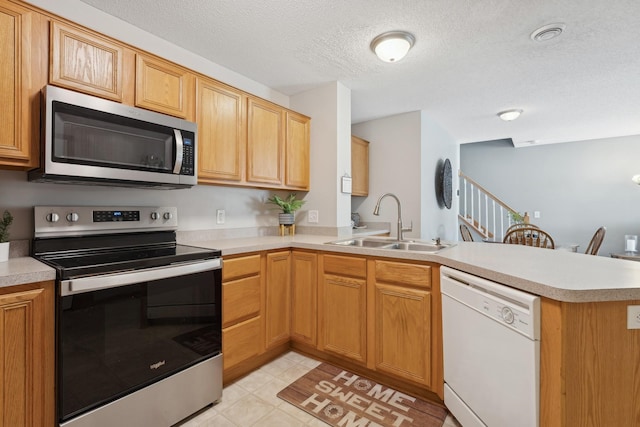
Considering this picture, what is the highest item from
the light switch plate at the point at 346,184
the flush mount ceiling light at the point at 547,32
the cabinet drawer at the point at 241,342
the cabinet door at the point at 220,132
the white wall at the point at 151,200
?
the flush mount ceiling light at the point at 547,32

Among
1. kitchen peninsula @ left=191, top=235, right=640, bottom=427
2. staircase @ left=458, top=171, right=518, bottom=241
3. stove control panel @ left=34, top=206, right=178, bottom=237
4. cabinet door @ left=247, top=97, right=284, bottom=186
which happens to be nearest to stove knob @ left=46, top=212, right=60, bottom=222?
stove control panel @ left=34, top=206, right=178, bottom=237

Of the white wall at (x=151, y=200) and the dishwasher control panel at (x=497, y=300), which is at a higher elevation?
the white wall at (x=151, y=200)

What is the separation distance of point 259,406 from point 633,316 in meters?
1.78

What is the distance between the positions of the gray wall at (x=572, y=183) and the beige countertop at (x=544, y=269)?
4.26m

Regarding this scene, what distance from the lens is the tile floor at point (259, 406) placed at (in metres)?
1.61

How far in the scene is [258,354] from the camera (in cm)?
211

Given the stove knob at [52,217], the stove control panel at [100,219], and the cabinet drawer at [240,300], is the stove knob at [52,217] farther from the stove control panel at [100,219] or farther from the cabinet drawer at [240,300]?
the cabinet drawer at [240,300]

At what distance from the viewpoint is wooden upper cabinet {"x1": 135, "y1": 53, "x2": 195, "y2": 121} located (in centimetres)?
179

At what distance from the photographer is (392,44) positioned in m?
2.09

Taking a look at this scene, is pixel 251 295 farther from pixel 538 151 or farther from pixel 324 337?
pixel 538 151

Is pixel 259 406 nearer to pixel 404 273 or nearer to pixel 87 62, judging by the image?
pixel 404 273

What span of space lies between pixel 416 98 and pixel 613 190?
181 inches

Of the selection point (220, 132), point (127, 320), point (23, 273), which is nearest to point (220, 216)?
point (220, 132)

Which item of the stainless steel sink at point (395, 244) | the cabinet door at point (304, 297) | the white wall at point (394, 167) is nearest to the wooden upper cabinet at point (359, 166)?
the white wall at point (394, 167)
